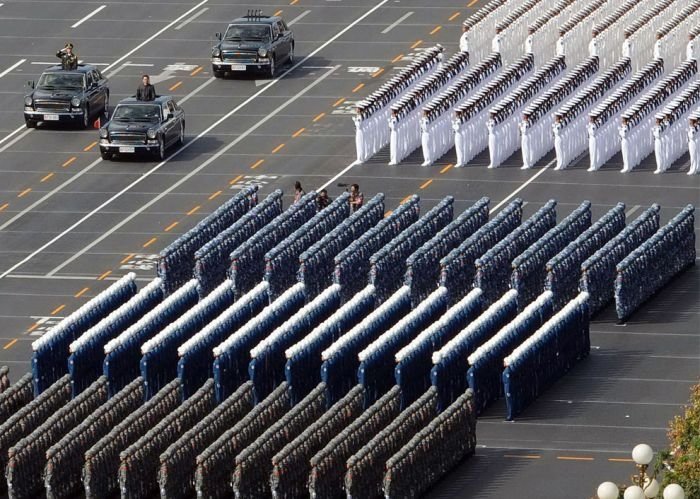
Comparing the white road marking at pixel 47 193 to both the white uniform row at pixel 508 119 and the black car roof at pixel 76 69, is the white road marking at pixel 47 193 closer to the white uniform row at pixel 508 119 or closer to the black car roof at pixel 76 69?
the black car roof at pixel 76 69

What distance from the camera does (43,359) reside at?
71125 mm

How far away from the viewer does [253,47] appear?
96438mm

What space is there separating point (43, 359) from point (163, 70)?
28920 millimetres

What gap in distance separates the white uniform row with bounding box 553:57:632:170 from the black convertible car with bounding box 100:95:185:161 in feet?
36.8

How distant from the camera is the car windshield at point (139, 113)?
89.3 metres

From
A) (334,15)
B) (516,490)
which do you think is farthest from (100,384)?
(334,15)

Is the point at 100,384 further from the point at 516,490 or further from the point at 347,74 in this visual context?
the point at 347,74

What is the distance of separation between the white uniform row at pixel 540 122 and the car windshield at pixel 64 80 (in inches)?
531

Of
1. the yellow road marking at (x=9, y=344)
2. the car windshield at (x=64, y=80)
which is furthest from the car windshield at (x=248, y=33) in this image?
the yellow road marking at (x=9, y=344)

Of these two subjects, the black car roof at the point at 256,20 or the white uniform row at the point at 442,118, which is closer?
the white uniform row at the point at 442,118

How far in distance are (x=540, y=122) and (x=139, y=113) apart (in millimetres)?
11326

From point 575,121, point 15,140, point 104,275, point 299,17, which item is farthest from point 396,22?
point 104,275

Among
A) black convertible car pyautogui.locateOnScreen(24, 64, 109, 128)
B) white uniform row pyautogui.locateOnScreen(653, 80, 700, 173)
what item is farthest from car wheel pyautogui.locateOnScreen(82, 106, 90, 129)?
white uniform row pyautogui.locateOnScreen(653, 80, 700, 173)

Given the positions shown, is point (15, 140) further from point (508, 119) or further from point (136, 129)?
point (508, 119)
